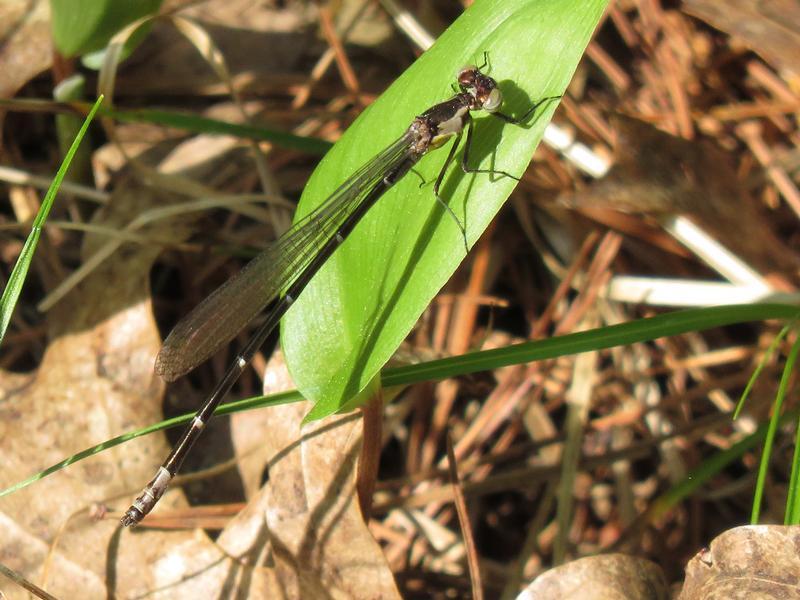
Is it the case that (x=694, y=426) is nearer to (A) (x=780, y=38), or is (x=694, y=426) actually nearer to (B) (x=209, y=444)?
(A) (x=780, y=38)

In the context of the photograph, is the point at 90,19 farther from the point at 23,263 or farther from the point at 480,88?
the point at 480,88

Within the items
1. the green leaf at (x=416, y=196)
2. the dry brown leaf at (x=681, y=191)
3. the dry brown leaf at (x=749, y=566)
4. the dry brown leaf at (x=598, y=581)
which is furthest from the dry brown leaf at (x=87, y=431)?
the dry brown leaf at (x=681, y=191)

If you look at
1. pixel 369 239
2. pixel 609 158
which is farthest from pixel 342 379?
pixel 609 158

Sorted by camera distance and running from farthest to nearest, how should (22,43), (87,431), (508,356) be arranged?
(22,43) < (87,431) < (508,356)

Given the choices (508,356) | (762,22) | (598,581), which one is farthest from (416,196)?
(762,22)

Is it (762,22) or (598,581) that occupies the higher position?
(762,22)

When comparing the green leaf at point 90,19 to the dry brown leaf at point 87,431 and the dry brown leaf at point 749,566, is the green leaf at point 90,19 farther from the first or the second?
the dry brown leaf at point 749,566

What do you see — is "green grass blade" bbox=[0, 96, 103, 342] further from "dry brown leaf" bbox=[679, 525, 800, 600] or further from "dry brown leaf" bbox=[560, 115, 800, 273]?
"dry brown leaf" bbox=[679, 525, 800, 600]
